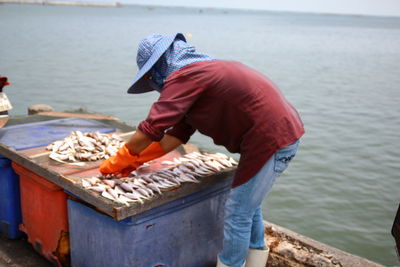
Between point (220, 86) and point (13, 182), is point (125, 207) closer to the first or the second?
point (220, 86)

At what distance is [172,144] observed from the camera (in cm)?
357

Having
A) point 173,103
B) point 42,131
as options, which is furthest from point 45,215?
point 173,103

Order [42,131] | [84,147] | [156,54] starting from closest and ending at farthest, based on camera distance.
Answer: [156,54] < [84,147] < [42,131]

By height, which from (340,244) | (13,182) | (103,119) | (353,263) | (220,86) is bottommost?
(340,244)

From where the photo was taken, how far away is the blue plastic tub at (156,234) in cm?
313

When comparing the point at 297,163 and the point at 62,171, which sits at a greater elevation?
the point at 62,171

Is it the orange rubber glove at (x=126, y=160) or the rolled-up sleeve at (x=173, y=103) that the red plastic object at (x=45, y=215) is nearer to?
the orange rubber glove at (x=126, y=160)

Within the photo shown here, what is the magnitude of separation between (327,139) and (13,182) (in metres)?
9.07

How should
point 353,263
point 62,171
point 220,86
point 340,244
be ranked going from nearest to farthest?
point 220,86 < point 62,171 < point 353,263 < point 340,244

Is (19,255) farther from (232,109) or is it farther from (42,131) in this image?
(232,109)

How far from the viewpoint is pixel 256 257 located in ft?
12.0

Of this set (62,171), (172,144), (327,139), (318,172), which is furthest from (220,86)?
(327,139)

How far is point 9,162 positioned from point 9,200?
1.32 ft

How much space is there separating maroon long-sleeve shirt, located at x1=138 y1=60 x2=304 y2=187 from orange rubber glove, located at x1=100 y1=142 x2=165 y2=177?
0.35 metres
